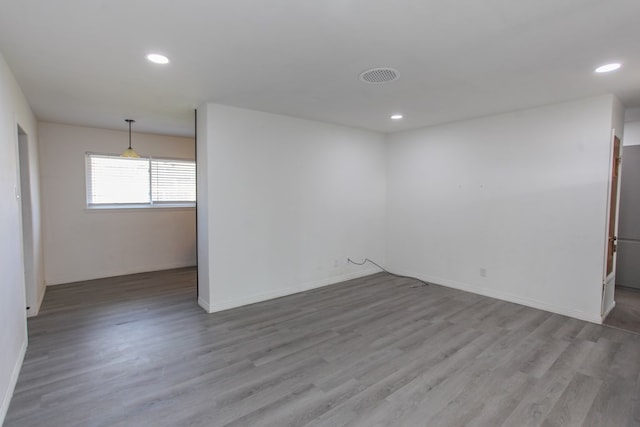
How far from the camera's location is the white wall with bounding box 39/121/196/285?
519cm

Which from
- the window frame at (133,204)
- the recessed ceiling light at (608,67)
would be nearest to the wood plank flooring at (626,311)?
the recessed ceiling light at (608,67)

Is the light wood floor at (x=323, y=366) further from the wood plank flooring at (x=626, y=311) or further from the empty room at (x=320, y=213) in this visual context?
the wood plank flooring at (x=626, y=311)

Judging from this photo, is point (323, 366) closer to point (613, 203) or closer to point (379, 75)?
point (379, 75)

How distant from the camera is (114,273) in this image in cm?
577

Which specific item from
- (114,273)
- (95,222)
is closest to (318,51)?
(95,222)

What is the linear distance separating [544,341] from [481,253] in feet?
5.41

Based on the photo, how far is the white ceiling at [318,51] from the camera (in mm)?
1938

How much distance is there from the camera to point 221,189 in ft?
13.4

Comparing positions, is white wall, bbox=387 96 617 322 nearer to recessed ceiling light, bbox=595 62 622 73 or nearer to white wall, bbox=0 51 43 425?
recessed ceiling light, bbox=595 62 622 73

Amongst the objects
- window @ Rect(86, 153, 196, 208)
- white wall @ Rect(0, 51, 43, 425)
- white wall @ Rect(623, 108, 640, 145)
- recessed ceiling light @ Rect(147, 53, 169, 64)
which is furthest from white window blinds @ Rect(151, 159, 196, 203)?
white wall @ Rect(623, 108, 640, 145)

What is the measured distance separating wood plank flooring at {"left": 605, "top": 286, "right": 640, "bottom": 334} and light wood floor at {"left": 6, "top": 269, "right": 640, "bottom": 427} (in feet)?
1.01

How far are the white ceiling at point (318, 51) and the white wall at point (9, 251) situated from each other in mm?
329

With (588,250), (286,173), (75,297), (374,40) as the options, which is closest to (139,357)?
(75,297)

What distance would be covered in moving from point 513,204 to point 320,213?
2.66 meters
